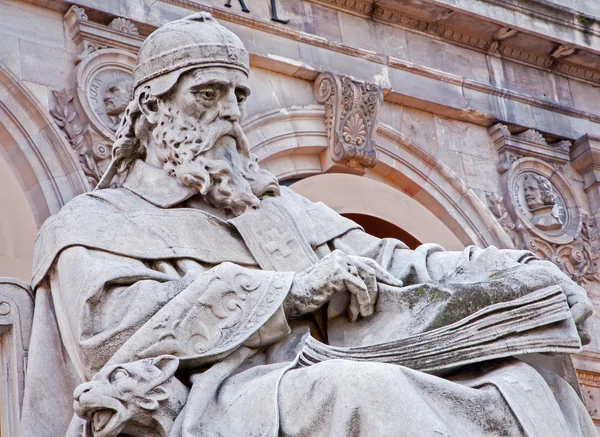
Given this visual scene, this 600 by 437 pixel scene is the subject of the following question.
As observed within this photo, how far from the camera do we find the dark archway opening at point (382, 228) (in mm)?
11016

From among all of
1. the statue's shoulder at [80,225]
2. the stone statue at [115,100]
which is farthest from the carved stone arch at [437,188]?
the statue's shoulder at [80,225]

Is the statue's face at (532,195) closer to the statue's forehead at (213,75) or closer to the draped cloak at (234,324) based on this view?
the draped cloak at (234,324)

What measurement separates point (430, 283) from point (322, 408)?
33.6 inches

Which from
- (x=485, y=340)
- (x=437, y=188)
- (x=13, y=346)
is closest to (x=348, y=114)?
(x=437, y=188)

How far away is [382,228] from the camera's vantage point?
11125 millimetres

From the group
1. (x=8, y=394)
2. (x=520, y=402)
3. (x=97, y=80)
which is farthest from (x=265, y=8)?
(x=520, y=402)

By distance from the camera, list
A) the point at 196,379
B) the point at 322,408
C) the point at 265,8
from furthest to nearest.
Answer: the point at 265,8 < the point at 196,379 < the point at 322,408

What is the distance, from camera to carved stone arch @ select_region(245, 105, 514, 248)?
34.2 feet

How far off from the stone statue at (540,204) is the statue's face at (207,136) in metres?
5.44

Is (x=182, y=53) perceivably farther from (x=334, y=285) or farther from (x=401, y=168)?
(x=401, y=168)

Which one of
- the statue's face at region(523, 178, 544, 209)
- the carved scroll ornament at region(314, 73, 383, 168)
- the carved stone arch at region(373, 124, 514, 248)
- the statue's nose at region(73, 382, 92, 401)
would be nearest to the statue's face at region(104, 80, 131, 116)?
the carved scroll ornament at region(314, 73, 383, 168)

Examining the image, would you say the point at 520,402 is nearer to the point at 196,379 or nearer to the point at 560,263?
the point at 196,379

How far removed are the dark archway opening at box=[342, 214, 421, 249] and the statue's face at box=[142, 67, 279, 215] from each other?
4.64 meters

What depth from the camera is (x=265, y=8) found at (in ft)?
34.5
